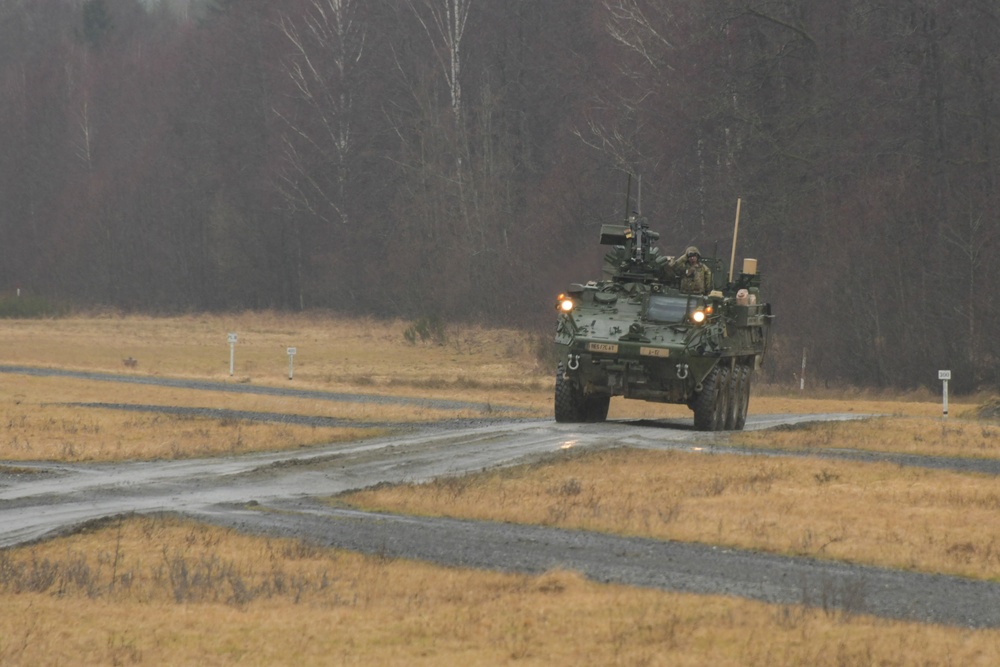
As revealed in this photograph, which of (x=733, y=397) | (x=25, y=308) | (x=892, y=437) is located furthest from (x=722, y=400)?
(x=25, y=308)

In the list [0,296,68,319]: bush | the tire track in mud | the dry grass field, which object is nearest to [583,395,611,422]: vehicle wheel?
the dry grass field

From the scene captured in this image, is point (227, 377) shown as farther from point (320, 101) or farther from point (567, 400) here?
point (320, 101)

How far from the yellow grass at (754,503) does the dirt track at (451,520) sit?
1.67 ft

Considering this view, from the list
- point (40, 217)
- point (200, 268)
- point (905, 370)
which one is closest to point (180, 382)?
point (905, 370)

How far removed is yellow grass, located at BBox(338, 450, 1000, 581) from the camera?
13203 millimetres

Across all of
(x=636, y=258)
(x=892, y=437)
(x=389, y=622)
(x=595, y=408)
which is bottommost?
(x=389, y=622)

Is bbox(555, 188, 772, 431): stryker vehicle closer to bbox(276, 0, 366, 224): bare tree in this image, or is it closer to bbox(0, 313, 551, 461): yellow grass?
bbox(0, 313, 551, 461): yellow grass

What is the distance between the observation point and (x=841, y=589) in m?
10.8

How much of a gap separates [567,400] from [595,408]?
0.88 m

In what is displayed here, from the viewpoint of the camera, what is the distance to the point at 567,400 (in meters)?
23.8

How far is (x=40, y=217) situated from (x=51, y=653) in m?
87.1

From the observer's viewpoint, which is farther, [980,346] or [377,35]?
[377,35]

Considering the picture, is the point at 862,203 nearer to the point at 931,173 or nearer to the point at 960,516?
the point at 931,173

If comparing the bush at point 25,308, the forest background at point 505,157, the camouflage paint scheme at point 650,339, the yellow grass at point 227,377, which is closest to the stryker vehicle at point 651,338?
the camouflage paint scheme at point 650,339
